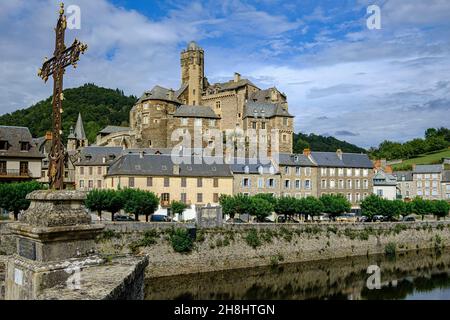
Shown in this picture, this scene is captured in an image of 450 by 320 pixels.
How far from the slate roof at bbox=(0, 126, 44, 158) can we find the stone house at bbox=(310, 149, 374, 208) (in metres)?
29.9

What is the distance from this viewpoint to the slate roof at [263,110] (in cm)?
6184

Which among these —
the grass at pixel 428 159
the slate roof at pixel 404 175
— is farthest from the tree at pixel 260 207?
the grass at pixel 428 159

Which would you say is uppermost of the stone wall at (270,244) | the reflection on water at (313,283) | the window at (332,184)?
the window at (332,184)

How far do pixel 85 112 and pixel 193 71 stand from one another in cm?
4238

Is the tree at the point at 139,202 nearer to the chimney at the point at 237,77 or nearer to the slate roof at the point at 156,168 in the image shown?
the slate roof at the point at 156,168

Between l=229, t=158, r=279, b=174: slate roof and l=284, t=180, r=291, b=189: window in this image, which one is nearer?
l=229, t=158, r=279, b=174: slate roof

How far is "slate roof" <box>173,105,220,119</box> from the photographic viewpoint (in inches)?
2445

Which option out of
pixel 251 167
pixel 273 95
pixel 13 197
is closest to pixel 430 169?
pixel 273 95

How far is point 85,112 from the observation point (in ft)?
337

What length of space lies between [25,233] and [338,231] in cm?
3381

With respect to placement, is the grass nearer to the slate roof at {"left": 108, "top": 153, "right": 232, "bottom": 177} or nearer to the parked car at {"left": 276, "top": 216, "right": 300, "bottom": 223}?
the parked car at {"left": 276, "top": 216, "right": 300, "bottom": 223}

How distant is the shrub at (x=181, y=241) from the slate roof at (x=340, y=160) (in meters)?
25.5

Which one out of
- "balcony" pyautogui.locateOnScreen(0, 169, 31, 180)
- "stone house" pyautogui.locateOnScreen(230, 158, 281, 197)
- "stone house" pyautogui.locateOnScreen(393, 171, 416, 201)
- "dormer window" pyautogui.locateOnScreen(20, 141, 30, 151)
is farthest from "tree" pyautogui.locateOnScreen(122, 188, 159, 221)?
"stone house" pyautogui.locateOnScreen(393, 171, 416, 201)
